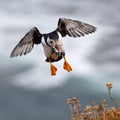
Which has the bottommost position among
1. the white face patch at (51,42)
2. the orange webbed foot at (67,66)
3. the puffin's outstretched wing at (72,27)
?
the orange webbed foot at (67,66)

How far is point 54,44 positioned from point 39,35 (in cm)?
66

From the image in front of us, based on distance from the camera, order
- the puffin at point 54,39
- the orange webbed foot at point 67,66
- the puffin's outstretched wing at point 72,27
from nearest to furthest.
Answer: the orange webbed foot at point 67,66, the puffin at point 54,39, the puffin's outstretched wing at point 72,27

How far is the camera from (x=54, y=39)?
→ 6434mm

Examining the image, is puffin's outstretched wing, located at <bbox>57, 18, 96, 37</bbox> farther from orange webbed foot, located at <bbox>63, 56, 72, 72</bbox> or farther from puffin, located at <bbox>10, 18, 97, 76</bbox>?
orange webbed foot, located at <bbox>63, 56, 72, 72</bbox>

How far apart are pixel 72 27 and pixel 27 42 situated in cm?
92

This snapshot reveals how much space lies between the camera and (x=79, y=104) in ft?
16.4

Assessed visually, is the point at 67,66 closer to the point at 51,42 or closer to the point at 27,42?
the point at 51,42

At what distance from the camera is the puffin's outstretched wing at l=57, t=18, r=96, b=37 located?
23.2 ft

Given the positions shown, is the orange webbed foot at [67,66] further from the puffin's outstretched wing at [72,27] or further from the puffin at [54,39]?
the puffin's outstretched wing at [72,27]

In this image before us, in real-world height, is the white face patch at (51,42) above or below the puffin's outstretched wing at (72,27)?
below

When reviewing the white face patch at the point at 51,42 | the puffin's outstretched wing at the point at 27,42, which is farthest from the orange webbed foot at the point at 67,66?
the puffin's outstretched wing at the point at 27,42

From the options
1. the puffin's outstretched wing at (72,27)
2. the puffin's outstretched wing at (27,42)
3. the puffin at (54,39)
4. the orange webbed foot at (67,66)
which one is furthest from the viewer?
the puffin's outstretched wing at (72,27)

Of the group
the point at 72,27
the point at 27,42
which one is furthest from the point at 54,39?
the point at 72,27

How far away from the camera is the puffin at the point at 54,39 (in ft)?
21.0
